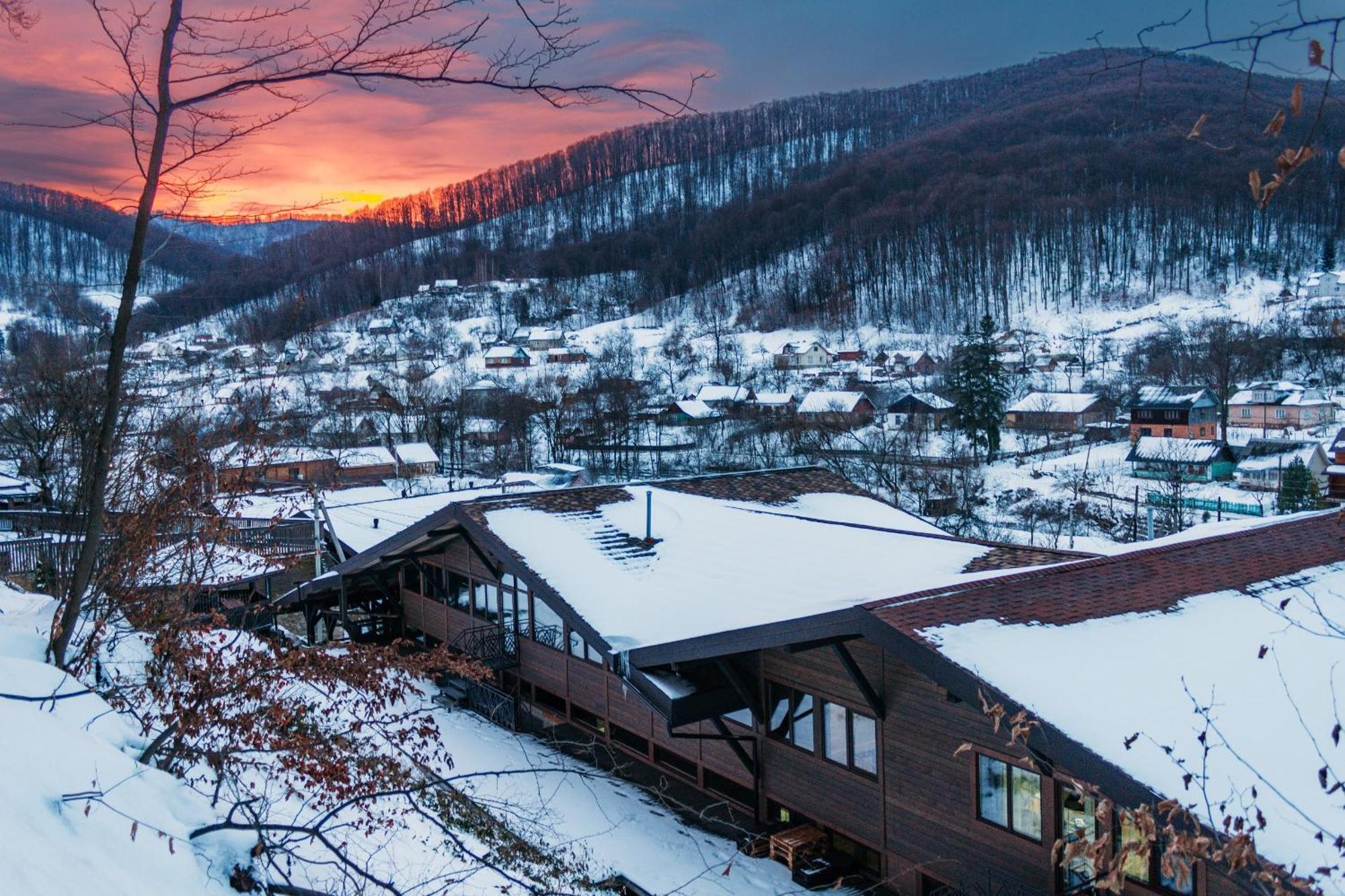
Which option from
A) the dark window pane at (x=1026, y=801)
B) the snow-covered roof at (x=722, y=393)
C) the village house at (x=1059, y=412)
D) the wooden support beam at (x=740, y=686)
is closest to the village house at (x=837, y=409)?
the snow-covered roof at (x=722, y=393)

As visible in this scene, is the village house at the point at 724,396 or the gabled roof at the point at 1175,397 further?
the village house at the point at 724,396

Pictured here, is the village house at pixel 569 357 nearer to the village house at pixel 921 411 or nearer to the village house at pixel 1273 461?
the village house at pixel 921 411

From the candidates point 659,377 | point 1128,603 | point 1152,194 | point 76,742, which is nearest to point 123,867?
point 76,742

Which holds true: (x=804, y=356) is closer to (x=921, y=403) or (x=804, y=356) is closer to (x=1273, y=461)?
(x=921, y=403)

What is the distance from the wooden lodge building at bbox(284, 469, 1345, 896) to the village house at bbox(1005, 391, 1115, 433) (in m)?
47.8

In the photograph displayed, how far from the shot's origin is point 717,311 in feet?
415

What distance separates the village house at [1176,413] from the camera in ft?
185

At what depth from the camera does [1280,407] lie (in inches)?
2287

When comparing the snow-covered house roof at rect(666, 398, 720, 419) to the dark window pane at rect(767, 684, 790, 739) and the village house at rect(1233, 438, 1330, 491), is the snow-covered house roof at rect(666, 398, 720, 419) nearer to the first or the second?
the village house at rect(1233, 438, 1330, 491)

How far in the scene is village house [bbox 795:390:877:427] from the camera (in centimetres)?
6216

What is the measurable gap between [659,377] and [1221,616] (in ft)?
264

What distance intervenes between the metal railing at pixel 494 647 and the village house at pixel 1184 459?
38714mm

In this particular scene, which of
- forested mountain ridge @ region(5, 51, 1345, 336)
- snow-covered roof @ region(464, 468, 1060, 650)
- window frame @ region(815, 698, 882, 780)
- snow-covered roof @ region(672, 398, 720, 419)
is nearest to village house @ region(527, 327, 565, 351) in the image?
forested mountain ridge @ region(5, 51, 1345, 336)

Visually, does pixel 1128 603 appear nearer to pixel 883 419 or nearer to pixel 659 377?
pixel 883 419
